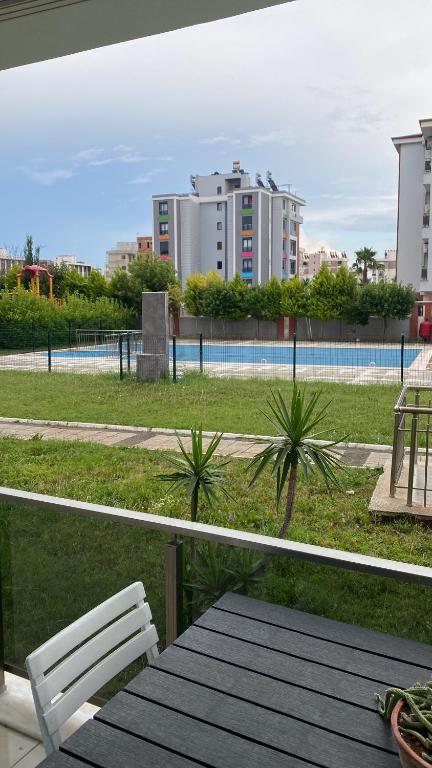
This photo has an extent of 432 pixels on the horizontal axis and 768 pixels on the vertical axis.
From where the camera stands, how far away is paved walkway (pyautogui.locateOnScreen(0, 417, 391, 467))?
557 centimetres

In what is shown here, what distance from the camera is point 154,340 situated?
10641 mm

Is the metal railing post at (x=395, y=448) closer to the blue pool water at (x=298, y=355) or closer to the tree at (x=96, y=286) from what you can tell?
the blue pool water at (x=298, y=355)

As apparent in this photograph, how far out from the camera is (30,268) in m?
24.1

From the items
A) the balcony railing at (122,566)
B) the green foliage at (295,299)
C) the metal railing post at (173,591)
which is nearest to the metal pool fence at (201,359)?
the green foliage at (295,299)

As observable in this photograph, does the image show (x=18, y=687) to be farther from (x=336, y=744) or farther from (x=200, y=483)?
(x=200, y=483)

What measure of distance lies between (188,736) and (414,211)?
3348 cm

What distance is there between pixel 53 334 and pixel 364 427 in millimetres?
10650

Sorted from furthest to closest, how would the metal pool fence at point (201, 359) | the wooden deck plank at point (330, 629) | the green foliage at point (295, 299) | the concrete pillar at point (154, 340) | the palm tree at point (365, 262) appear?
the palm tree at point (365, 262), the green foliage at point (295, 299), the metal pool fence at point (201, 359), the concrete pillar at point (154, 340), the wooden deck plank at point (330, 629)

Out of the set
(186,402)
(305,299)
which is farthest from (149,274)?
(186,402)

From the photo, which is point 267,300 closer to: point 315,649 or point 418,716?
point 315,649

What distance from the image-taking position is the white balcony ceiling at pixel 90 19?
179cm

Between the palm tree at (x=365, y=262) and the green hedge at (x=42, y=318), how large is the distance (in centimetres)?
2478

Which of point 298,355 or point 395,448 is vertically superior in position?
point 395,448

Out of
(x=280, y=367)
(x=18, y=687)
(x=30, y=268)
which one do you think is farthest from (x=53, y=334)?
(x=18, y=687)
